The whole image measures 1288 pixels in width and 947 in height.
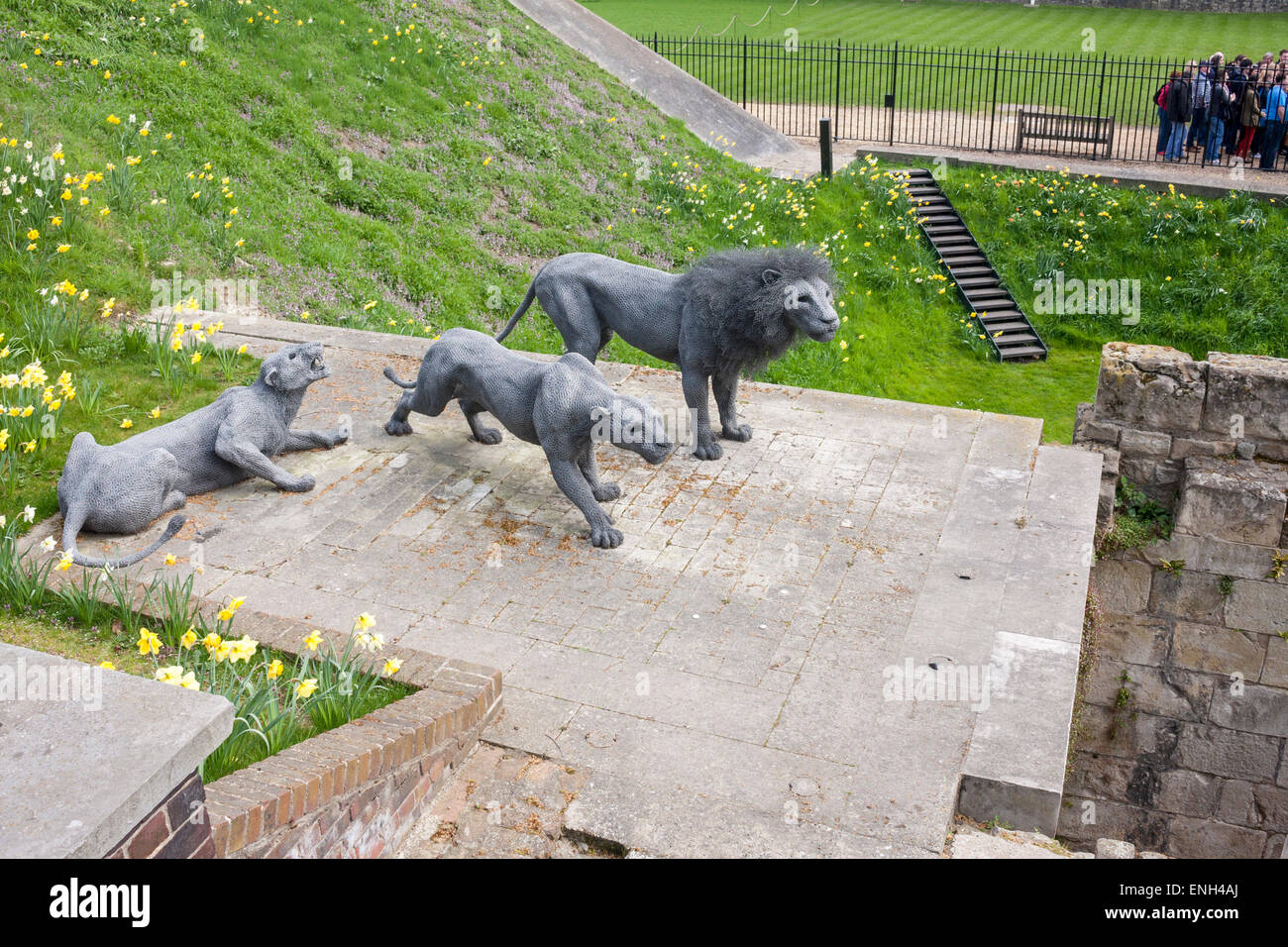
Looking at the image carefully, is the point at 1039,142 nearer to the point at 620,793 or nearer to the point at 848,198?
the point at 848,198

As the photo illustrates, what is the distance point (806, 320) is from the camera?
6.96m

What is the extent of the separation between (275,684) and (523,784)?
1.20 metres

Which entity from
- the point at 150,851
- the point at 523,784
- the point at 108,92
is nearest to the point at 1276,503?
the point at 523,784

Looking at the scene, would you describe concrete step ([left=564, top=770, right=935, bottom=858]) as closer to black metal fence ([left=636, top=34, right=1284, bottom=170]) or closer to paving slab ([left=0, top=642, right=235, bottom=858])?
paving slab ([left=0, top=642, right=235, bottom=858])

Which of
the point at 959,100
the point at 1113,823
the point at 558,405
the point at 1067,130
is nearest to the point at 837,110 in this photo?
the point at 959,100

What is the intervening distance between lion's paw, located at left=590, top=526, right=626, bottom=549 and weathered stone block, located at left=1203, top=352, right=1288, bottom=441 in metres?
5.06

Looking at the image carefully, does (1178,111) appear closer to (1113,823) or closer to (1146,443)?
(1146,443)

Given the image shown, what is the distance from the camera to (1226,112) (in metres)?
17.0

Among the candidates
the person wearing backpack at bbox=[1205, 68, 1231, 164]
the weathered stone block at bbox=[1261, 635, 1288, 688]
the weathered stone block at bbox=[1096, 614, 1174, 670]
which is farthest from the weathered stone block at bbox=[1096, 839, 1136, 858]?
the person wearing backpack at bbox=[1205, 68, 1231, 164]

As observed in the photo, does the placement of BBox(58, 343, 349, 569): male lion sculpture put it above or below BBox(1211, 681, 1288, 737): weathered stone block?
above

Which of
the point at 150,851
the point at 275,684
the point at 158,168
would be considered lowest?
the point at 275,684

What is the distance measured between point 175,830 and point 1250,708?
26.4 feet

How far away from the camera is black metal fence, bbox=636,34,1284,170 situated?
1784 cm

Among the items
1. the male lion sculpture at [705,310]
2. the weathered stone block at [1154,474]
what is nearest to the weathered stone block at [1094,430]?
the weathered stone block at [1154,474]
